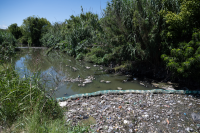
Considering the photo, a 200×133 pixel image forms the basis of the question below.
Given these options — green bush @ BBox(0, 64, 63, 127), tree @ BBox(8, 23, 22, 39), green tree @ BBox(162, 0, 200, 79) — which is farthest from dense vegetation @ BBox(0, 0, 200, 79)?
tree @ BBox(8, 23, 22, 39)

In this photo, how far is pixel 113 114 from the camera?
3701 mm

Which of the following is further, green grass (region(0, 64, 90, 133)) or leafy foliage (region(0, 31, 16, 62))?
leafy foliage (region(0, 31, 16, 62))

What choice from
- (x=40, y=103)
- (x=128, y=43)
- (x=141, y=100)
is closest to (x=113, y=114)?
(x=141, y=100)

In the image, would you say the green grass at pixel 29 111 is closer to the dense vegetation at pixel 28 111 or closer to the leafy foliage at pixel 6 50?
the dense vegetation at pixel 28 111

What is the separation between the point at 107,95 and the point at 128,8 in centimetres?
513

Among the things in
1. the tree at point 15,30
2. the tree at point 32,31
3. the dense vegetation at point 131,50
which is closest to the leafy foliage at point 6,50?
the dense vegetation at point 131,50

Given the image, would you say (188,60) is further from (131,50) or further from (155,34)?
(131,50)

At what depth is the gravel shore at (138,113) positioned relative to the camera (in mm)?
3205

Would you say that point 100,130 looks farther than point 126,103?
No

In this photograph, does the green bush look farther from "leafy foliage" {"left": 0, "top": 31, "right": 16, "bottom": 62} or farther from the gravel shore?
"leafy foliage" {"left": 0, "top": 31, "right": 16, "bottom": 62}

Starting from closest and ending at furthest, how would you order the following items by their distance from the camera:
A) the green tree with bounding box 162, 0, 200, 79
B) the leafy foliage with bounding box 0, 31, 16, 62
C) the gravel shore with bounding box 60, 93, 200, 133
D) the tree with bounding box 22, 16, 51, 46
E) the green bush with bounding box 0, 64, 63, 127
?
the green bush with bounding box 0, 64, 63, 127
the gravel shore with bounding box 60, 93, 200, 133
the leafy foliage with bounding box 0, 31, 16, 62
the green tree with bounding box 162, 0, 200, 79
the tree with bounding box 22, 16, 51, 46

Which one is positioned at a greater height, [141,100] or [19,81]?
[19,81]

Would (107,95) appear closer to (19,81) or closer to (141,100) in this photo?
(141,100)

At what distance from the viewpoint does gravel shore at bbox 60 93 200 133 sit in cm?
321
